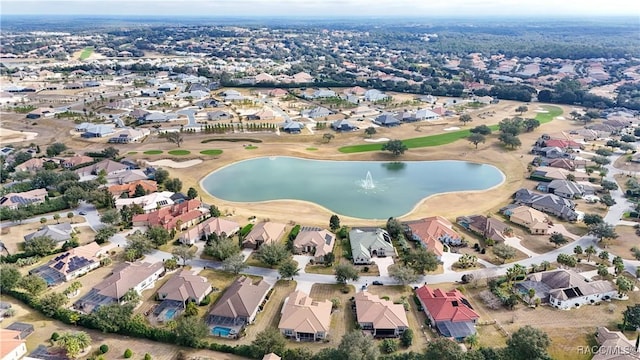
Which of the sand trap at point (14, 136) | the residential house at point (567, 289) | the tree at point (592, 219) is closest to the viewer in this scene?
the residential house at point (567, 289)

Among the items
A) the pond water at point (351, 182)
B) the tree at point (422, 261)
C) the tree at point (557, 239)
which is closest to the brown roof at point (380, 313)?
the tree at point (422, 261)

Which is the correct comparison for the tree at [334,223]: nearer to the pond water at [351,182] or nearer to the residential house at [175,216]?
the pond water at [351,182]

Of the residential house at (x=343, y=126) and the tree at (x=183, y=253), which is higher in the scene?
the residential house at (x=343, y=126)

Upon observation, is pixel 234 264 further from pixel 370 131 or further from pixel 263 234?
pixel 370 131

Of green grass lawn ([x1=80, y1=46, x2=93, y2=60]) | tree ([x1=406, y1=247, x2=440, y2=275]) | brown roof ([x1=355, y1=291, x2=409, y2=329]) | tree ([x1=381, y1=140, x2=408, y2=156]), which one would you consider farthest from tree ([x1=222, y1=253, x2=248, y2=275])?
green grass lawn ([x1=80, y1=46, x2=93, y2=60])

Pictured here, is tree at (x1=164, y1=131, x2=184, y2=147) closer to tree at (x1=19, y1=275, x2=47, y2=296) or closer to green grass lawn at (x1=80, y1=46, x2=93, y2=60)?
tree at (x1=19, y1=275, x2=47, y2=296)

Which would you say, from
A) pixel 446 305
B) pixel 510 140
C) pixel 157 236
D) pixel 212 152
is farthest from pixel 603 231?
pixel 212 152

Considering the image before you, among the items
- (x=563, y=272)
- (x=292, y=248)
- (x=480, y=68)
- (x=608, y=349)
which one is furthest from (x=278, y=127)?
(x=480, y=68)

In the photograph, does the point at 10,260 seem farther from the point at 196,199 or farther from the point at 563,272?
the point at 563,272
